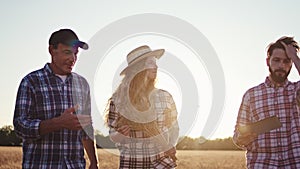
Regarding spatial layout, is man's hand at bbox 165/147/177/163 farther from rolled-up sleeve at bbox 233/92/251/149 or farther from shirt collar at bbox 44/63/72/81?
shirt collar at bbox 44/63/72/81

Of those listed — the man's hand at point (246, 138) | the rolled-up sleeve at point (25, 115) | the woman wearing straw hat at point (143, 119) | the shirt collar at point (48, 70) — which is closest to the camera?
the rolled-up sleeve at point (25, 115)

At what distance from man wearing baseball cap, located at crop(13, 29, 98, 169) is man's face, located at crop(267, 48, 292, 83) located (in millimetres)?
2243

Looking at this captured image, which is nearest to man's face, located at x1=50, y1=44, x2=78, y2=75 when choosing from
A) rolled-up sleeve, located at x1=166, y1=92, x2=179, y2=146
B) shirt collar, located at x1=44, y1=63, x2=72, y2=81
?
shirt collar, located at x1=44, y1=63, x2=72, y2=81

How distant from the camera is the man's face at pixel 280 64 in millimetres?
7422

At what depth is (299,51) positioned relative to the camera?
7590 mm

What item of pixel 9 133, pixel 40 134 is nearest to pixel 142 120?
pixel 40 134

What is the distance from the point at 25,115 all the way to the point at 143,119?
1348 mm

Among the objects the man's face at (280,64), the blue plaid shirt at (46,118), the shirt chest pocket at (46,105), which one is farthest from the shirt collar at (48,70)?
the man's face at (280,64)

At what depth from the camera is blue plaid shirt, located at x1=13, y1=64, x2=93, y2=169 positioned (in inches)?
268

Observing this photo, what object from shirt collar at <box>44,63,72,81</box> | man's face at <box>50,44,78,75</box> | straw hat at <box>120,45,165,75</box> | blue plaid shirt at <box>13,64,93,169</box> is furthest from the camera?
straw hat at <box>120,45,165,75</box>

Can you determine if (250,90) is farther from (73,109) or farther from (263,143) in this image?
(73,109)

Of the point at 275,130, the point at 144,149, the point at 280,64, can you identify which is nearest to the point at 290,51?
the point at 280,64

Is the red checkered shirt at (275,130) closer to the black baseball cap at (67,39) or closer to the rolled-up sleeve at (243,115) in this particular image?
the rolled-up sleeve at (243,115)

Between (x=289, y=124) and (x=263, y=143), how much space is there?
38 cm
